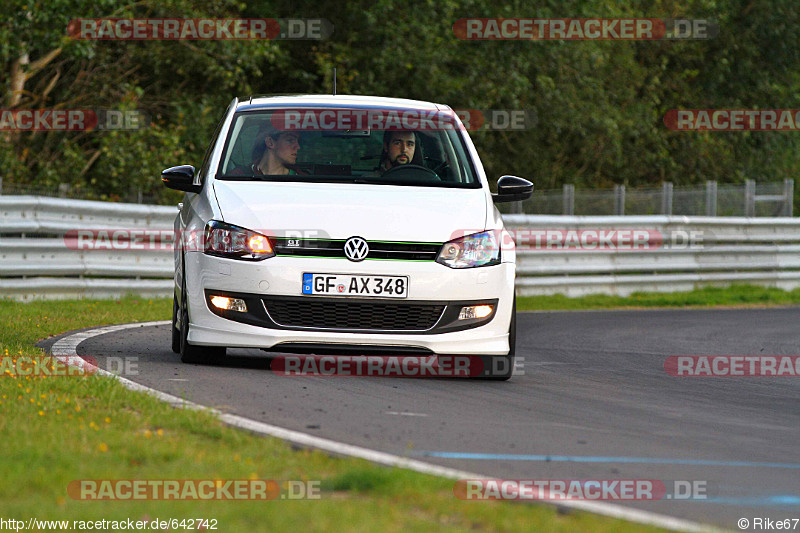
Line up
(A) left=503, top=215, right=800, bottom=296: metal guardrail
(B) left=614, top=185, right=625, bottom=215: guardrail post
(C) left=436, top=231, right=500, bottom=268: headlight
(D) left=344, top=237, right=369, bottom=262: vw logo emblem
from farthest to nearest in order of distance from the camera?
(B) left=614, top=185, right=625, bottom=215: guardrail post
(A) left=503, top=215, right=800, bottom=296: metal guardrail
(C) left=436, top=231, right=500, bottom=268: headlight
(D) left=344, top=237, right=369, bottom=262: vw logo emblem

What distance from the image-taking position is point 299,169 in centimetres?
844

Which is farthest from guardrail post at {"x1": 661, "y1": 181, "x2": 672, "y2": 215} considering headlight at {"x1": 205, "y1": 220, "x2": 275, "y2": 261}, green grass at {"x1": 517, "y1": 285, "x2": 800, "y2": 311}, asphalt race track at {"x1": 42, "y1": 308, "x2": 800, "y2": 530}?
headlight at {"x1": 205, "y1": 220, "x2": 275, "y2": 261}

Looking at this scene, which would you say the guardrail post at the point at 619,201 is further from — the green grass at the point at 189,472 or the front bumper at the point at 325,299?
the green grass at the point at 189,472

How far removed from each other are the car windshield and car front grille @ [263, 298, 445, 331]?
98 centimetres

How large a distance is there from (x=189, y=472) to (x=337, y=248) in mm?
3091

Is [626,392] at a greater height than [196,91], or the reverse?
[196,91]

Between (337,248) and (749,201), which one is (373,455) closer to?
(337,248)

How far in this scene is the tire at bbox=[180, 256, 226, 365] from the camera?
795 centimetres

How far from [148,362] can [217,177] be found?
1.25m

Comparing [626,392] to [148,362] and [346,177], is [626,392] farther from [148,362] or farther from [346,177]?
[148,362]

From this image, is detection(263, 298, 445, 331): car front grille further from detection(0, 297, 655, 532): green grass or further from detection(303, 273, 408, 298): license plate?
detection(0, 297, 655, 532): green grass

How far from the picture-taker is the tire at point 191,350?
7.95 m

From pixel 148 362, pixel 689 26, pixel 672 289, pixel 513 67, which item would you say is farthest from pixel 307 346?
pixel 689 26

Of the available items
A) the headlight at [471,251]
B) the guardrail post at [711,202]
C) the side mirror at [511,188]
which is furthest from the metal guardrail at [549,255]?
the headlight at [471,251]
